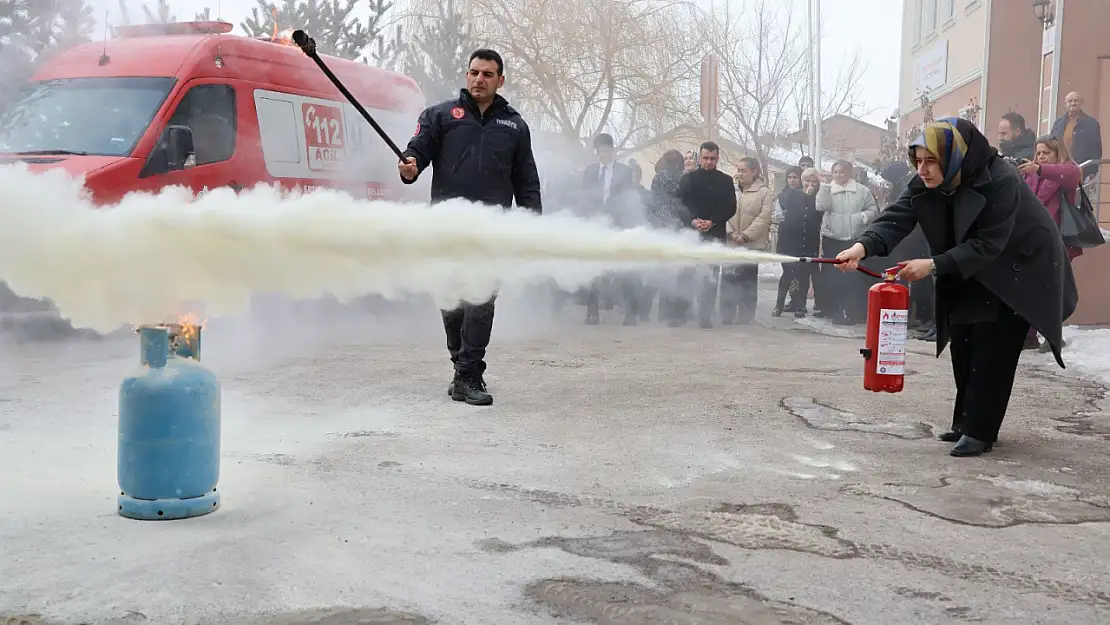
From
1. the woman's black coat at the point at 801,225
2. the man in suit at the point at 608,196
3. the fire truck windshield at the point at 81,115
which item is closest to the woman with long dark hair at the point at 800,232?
the woman's black coat at the point at 801,225

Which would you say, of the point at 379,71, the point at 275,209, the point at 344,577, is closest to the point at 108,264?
the point at 275,209

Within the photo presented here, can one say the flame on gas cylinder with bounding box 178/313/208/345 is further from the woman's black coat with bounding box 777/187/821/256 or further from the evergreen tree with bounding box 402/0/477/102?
the evergreen tree with bounding box 402/0/477/102

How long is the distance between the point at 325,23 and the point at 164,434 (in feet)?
45.3

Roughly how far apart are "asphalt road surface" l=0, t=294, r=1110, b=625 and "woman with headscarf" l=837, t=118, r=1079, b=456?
0.37m

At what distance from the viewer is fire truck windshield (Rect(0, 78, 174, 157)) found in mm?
9008

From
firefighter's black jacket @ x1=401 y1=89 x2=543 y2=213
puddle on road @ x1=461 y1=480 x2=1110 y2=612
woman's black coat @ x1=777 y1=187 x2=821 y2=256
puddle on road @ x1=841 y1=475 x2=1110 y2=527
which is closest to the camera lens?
puddle on road @ x1=461 y1=480 x2=1110 y2=612

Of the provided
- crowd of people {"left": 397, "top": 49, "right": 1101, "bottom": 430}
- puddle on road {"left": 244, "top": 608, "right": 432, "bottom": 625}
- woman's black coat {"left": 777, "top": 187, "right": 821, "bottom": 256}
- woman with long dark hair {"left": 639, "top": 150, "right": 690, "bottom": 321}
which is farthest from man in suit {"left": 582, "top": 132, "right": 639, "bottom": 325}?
puddle on road {"left": 244, "top": 608, "right": 432, "bottom": 625}

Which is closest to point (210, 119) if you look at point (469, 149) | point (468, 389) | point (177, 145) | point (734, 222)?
point (177, 145)

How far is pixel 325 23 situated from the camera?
16.7 m

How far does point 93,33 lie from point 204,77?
1244 millimetres

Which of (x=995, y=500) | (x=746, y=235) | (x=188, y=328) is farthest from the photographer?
(x=746, y=235)

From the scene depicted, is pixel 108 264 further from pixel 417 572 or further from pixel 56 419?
pixel 417 572

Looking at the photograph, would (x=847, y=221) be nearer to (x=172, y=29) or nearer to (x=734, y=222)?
(x=734, y=222)

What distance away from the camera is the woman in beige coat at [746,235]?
1224cm
